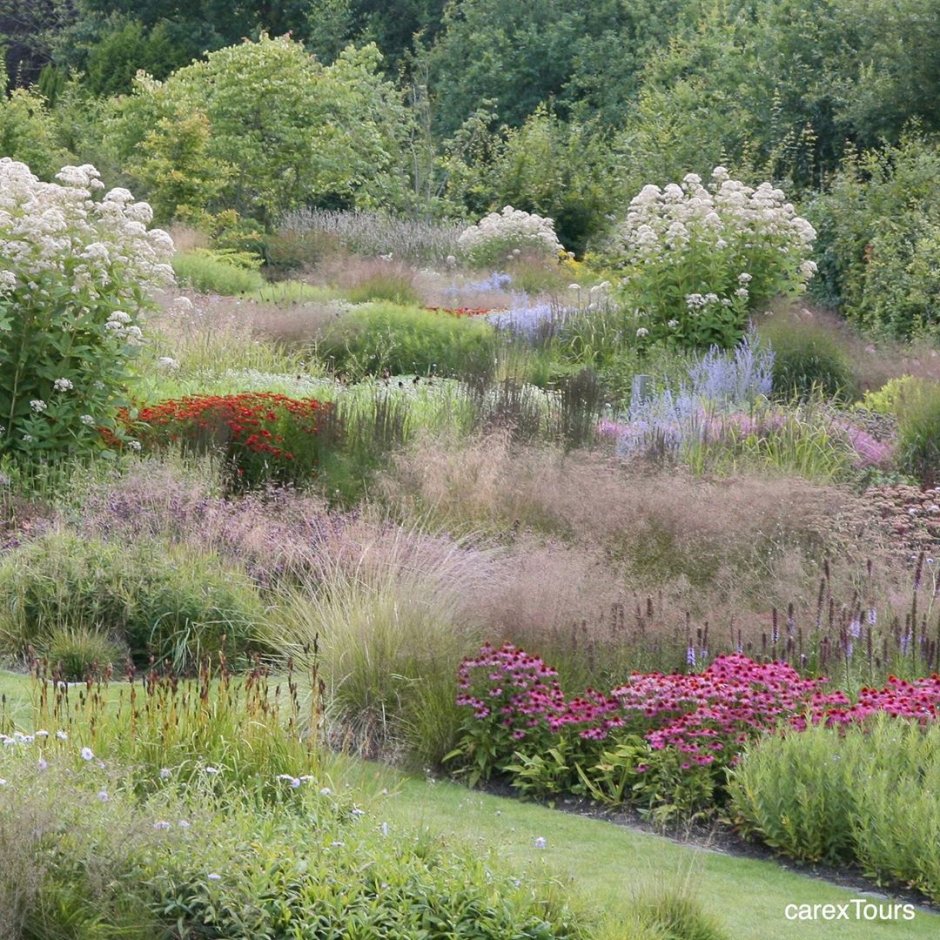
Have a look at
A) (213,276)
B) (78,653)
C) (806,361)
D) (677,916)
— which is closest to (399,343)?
(806,361)

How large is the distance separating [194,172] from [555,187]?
22.0 feet

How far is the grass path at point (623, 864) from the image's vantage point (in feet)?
14.3

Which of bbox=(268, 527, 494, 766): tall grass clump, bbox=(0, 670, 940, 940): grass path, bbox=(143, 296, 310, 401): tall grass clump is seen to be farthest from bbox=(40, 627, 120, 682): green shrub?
bbox=(143, 296, 310, 401): tall grass clump

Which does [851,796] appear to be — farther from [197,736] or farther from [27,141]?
[27,141]

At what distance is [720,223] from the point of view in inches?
589

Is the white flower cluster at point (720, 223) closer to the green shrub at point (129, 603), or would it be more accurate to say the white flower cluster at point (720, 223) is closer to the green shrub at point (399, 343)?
the green shrub at point (399, 343)

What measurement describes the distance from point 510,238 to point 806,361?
36.7ft

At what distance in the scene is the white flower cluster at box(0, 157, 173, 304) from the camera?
929 cm

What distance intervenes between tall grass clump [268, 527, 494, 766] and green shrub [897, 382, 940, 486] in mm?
4340

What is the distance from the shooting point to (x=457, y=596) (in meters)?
6.88

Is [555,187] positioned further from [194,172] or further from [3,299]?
[3,299]

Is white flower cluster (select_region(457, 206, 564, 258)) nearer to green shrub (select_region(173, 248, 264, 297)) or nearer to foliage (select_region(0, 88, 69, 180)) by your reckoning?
green shrub (select_region(173, 248, 264, 297))

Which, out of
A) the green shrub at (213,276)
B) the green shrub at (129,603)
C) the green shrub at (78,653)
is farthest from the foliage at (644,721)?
the green shrub at (213,276)

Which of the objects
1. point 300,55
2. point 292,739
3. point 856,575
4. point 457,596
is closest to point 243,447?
point 457,596
